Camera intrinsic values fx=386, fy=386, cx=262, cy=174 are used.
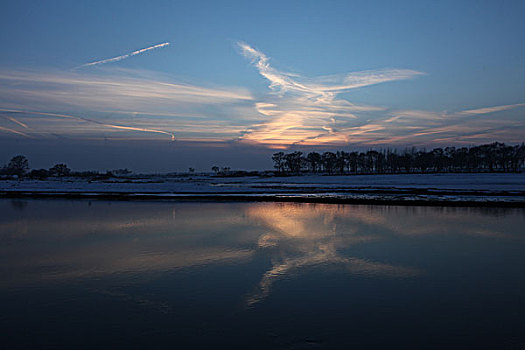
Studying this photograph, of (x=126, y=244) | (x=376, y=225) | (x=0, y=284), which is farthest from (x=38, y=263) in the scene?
(x=376, y=225)

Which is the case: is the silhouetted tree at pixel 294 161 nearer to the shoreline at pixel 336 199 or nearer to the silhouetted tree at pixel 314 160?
the silhouetted tree at pixel 314 160

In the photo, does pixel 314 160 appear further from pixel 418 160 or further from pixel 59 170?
pixel 59 170

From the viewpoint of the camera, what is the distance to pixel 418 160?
165m

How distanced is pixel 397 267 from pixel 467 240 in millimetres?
5267

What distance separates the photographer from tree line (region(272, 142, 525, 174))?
141m

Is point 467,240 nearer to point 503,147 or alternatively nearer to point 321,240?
point 321,240

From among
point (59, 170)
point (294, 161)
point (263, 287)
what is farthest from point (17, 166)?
point (263, 287)

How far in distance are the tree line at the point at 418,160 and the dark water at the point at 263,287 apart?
14244 cm

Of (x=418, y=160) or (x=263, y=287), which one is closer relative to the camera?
(x=263, y=287)

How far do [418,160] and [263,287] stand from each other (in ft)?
558

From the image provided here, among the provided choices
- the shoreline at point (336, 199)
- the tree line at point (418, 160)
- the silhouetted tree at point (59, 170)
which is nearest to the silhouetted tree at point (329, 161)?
the tree line at point (418, 160)

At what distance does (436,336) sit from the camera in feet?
19.6

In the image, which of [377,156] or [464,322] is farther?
[377,156]

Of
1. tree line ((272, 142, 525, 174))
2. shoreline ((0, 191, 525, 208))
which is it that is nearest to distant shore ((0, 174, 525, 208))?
shoreline ((0, 191, 525, 208))
